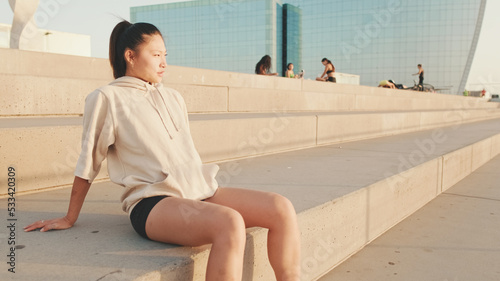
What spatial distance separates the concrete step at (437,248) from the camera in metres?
1.81

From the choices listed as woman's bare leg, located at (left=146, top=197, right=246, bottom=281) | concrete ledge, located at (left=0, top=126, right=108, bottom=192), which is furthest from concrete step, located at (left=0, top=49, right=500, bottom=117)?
woman's bare leg, located at (left=146, top=197, right=246, bottom=281)

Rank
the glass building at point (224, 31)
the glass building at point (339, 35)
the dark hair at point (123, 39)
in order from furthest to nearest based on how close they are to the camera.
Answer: the glass building at point (224, 31) → the glass building at point (339, 35) → the dark hair at point (123, 39)

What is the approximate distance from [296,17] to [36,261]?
47.6 meters

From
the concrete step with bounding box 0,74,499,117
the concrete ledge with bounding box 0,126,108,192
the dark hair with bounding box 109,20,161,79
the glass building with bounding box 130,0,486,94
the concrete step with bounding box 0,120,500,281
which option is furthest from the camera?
the glass building with bounding box 130,0,486,94

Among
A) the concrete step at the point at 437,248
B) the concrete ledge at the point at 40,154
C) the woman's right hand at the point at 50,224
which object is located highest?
the concrete ledge at the point at 40,154

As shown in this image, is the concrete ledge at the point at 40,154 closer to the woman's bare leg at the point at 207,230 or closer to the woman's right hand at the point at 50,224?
the woman's right hand at the point at 50,224

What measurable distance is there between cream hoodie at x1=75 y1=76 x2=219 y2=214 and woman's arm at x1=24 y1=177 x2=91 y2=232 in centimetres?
4

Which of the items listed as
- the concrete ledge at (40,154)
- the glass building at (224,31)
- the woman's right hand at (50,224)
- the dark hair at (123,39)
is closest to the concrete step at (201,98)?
the concrete ledge at (40,154)

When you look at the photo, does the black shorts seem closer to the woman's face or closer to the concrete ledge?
the woman's face

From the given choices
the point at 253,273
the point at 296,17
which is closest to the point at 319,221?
the point at 253,273

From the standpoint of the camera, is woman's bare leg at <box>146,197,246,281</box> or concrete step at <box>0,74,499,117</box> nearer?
woman's bare leg at <box>146,197,246,281</box>

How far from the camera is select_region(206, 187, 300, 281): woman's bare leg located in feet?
4.36

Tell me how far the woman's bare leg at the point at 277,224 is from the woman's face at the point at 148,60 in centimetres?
60

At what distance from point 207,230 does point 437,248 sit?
5.05 ft
